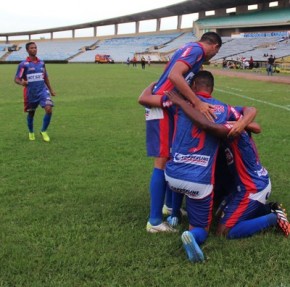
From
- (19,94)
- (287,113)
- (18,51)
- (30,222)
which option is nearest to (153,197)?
(30,222)

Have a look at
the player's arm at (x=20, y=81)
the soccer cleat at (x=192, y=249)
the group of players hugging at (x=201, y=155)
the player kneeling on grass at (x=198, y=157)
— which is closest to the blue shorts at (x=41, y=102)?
the player's arm at (x=20, y=81)

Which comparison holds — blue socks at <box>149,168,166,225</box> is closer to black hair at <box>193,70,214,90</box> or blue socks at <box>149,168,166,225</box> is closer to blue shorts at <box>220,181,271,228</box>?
blue shorts at <box>220,181,271,228</box>

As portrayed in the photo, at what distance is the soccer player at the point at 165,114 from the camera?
361 centimetres

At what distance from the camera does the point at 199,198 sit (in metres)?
3.51

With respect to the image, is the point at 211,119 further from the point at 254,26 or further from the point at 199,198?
the point at 254,26

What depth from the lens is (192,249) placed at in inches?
126

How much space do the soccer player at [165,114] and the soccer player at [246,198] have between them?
21.5 inches

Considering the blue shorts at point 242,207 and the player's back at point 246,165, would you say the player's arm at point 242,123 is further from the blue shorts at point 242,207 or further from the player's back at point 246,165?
the blue shorts at point 242,207

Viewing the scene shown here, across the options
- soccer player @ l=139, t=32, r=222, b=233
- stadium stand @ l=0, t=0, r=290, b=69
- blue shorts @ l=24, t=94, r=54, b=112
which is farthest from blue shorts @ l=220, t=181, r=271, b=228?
stadium stand @ l=0, t=0, r=290, b=69

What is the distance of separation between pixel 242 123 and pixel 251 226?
2.99 ft

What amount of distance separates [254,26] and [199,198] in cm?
6695

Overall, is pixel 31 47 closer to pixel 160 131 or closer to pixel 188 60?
pixel 160 131

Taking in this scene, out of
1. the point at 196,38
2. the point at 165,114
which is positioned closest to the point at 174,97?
the point at 165,114

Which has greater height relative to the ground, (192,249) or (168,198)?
(192,249)
